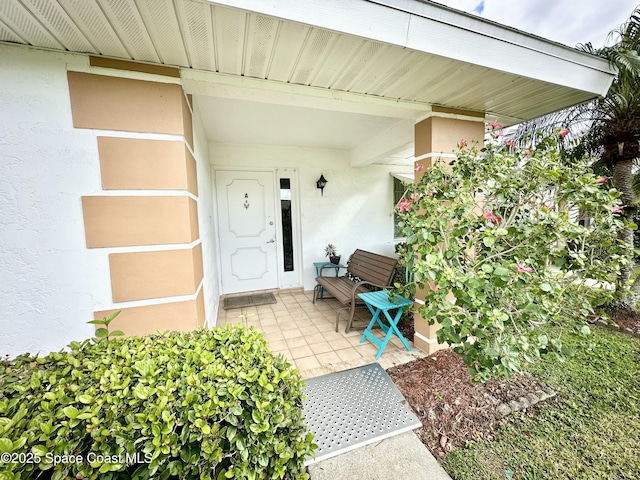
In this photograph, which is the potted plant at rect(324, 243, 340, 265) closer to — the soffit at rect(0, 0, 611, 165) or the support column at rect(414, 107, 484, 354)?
the support column at rect(414, 107, 484, 354)

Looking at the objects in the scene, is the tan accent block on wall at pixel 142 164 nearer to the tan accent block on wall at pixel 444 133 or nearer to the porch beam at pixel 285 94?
the porch beam at pixel 285 94

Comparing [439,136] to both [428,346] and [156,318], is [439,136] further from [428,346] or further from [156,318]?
[156,318]

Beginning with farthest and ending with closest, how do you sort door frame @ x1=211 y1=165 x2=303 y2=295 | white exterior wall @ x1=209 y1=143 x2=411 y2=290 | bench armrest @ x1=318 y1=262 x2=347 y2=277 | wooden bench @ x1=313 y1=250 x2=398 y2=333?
1. bench armrest @ x1=318 y1=262 x2=347 y2=277
2. white exterior wall @ x1=209 y1=143 x2=411 y2=290
3. door frame @ x1=211 y1=165 x2=303 y2=295
4. wooden bench @ x1=313 y1=250 x2=398 y2=333

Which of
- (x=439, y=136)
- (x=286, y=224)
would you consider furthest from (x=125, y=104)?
(x=286, y=224)

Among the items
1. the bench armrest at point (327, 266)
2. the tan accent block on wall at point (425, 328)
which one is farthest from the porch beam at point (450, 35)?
the bench armrest at point (327, 266)

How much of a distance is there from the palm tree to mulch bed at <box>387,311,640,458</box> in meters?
1.86

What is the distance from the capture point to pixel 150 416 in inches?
28.5

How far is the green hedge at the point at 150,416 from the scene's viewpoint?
0.67m

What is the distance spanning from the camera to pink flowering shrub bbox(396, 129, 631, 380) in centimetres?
142

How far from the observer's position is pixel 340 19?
123 centimetres

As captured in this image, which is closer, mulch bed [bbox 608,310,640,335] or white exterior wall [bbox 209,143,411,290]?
mulch bed [bbox 608,310,640,335]

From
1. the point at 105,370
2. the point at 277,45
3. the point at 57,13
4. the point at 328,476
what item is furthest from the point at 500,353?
the point at 57,13

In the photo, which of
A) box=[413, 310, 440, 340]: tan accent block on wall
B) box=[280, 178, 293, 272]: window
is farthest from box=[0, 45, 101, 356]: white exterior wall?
box=[280, 178, 293, 272]: window

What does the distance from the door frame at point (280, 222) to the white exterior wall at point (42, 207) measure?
265 cm
